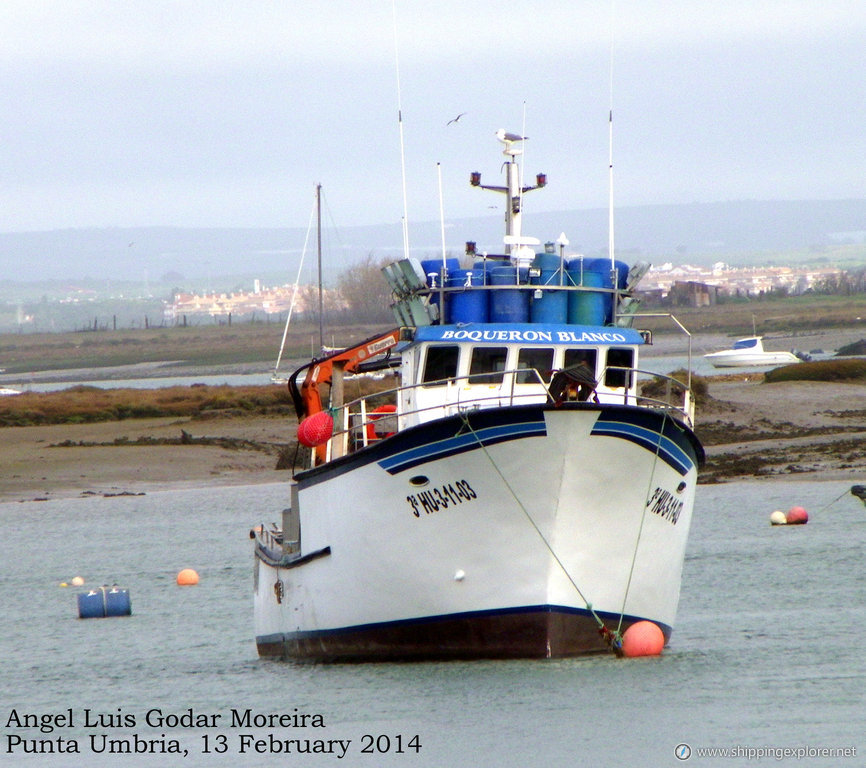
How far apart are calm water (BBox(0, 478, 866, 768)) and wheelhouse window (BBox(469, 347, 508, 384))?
10.7 feet

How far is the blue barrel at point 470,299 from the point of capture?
1708cm

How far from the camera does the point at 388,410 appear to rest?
20.0 meters

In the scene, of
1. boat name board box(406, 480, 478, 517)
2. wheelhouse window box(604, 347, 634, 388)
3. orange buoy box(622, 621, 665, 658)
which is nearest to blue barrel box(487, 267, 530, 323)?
wheelhouse window box(604, 347, 634, 388)

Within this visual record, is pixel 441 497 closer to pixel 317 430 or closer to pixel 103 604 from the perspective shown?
pixel 317 430

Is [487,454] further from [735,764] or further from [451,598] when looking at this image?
[735,764]

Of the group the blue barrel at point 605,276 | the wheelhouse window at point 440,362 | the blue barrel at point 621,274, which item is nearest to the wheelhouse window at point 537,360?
the wheelhouse window at point 440,362

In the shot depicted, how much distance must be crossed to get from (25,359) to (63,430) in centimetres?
7329

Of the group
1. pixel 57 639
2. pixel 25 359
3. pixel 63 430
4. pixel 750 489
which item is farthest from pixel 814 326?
pixel 57 639

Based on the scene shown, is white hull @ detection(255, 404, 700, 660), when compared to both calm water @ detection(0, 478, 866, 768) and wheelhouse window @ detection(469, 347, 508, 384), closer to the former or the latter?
calm water @ detection(0, 478, 866, 768)

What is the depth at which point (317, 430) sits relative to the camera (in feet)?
58.6

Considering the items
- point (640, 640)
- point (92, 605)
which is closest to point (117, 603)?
point (92, 605)

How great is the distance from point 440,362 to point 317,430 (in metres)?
1.80

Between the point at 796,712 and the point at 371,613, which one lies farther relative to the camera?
the point at 371,613

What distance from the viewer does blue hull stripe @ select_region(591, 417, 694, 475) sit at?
48.5 ft
